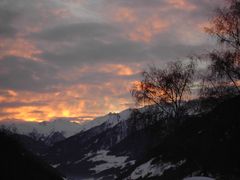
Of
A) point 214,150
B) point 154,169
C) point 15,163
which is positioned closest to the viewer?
point 15,163

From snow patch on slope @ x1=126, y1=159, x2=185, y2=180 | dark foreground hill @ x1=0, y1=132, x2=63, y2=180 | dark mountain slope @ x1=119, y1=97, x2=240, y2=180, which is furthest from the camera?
snow patch on slope @ x1=126, y1=159, x2=185, y2=180

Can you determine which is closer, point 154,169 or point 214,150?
point 214,150

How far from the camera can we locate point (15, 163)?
2717 centimetres

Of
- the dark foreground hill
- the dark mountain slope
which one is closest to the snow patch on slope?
the dark mountain slope

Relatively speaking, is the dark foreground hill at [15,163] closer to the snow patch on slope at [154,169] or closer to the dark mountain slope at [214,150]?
the dark mountain slope at [214,150]

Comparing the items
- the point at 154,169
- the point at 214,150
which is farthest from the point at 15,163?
the point at 154,169

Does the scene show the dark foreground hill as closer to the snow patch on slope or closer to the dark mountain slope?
the dark mountain slope

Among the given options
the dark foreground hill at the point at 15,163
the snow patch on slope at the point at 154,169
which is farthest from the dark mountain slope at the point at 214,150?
the dark foreground hill at the point at 15,163

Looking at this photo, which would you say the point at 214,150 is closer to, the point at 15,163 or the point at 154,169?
the point at 154,169

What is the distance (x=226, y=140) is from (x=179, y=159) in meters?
10.1

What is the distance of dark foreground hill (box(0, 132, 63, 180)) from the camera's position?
2534cm

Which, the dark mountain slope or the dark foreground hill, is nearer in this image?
the dark foreground hill

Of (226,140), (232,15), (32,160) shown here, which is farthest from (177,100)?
(32,160)

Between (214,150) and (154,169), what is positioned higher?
(214,150)
